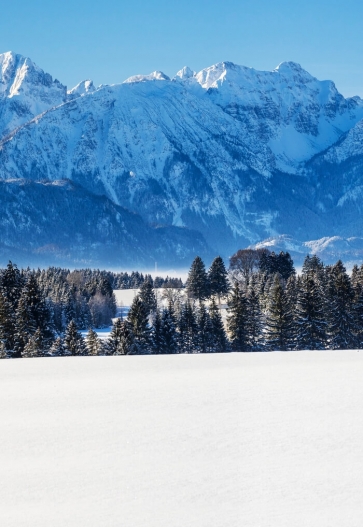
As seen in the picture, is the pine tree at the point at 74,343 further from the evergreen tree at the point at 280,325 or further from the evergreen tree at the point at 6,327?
the evergreen tree at the point at 280,325

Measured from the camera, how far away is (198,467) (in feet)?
59.9

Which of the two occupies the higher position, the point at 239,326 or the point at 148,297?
the point at 148,297

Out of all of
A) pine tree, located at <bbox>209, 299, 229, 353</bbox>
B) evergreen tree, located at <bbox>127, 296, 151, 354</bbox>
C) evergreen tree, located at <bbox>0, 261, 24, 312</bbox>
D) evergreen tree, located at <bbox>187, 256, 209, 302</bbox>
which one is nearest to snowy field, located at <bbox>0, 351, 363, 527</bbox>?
evergreen tree, located at <bbox>127, 296, 151, 354</bbox>

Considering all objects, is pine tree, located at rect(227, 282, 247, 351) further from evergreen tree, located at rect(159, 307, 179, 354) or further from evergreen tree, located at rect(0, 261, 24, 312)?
evergreen tree, located at rect(0, 261, 24, 312)

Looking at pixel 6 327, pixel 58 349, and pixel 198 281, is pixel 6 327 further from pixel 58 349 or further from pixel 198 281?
pixel 198 281

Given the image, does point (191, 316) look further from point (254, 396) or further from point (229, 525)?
point (229, 525)

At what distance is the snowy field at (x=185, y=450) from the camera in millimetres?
16031

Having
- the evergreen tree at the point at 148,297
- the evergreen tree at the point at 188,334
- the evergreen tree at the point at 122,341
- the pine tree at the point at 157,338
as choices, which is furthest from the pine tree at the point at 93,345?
the evergreen tree at the point at 148,297

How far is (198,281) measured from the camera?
368 feet

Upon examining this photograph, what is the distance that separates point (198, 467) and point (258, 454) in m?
1.73

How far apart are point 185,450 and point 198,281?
304 ft

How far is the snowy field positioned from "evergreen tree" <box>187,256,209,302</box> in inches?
3220

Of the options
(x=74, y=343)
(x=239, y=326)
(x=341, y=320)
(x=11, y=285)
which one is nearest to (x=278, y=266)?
(x=239, y=326)

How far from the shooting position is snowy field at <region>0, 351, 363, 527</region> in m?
16.0
